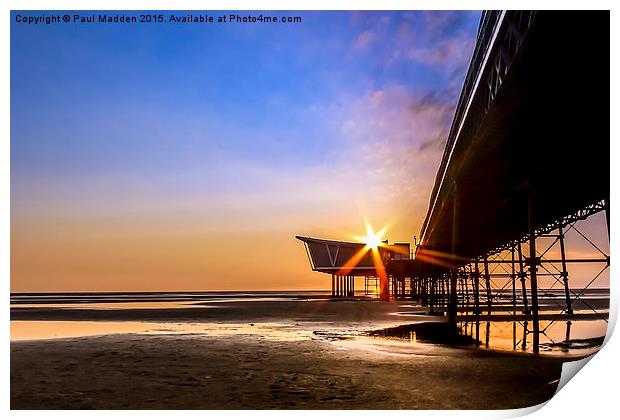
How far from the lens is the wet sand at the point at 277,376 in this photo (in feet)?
35.9

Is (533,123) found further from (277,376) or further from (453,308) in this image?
(453,308)

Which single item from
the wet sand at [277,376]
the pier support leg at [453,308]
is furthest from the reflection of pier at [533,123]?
the wet sand at [277,376]

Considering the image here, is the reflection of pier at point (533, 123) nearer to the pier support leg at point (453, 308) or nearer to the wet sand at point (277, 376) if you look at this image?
the pier support leg at point (453, 308)

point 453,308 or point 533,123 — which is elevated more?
point 533,123

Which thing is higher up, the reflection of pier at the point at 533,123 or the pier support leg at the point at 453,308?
the reflection of pier at the point at 533,123

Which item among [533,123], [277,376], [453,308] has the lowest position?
[277,376]

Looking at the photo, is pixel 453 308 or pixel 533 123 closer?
pixel 533 123

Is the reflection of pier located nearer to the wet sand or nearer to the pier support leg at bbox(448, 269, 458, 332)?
the pier support leg at bbox(448, 269, 458, 332)

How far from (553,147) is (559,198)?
7.10 m

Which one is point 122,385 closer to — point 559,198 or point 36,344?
point 36,344

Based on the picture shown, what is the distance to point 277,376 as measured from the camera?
511 inches

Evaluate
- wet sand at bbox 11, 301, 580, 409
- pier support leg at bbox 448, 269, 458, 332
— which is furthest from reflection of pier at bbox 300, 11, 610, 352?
wet sand at bbox 11, 301, 580, 409

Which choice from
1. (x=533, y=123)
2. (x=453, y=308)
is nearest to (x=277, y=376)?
(x=533, y=123)
